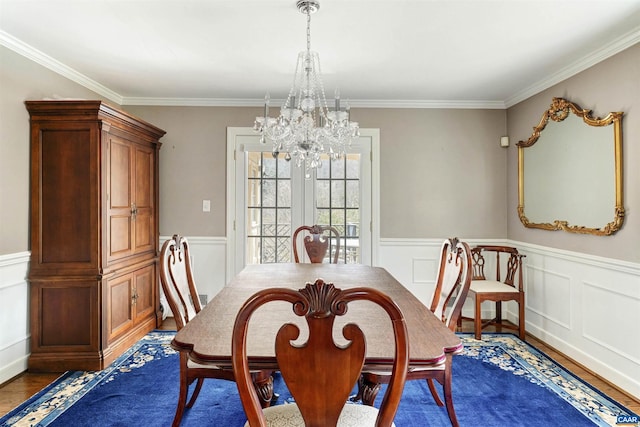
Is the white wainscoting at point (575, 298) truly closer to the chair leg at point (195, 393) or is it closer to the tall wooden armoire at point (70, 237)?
the chair leg at point (195, 393)

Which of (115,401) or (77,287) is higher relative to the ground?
(77,287)

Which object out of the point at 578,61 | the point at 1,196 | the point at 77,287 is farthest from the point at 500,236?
the point at 1,196

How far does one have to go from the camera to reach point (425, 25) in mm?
2412

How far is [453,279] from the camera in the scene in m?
2.08

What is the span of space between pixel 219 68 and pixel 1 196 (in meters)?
1.81

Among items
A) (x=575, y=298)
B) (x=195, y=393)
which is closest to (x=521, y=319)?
(x=575, y=298)

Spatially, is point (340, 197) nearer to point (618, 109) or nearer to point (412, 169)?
point (412, 169)

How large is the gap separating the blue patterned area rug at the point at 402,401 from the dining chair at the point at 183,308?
24cm

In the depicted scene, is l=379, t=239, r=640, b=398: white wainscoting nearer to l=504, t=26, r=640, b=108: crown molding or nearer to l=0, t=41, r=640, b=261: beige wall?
l=0, t=41, r=640, b=261: beige wall

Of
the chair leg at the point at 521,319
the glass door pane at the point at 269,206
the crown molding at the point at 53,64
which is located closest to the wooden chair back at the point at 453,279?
the chair leg at the point at 521,319

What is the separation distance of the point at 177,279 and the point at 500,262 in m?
3.40

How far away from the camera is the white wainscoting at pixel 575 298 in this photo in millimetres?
2543

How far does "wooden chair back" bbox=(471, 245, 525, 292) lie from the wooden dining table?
192 cm

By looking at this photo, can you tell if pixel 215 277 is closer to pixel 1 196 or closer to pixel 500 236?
pixel 1 196
